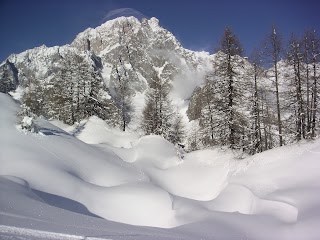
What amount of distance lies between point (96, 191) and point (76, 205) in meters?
1.44

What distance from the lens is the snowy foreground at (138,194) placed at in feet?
23.4

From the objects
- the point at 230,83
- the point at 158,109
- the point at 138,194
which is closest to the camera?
the point at 138,194

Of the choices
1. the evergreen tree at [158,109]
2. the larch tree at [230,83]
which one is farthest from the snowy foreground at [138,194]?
the evergreen tree at [158,109]

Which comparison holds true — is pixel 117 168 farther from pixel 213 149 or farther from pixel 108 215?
pixel 213 149

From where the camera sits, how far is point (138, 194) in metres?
12.2

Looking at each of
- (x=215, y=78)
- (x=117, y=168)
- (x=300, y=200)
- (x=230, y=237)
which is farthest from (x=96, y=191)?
(x=215, y=78)

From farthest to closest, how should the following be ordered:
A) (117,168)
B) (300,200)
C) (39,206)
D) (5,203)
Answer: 1. (117,168)
2. (300,200)
3. (39,206)
4. (5,203)

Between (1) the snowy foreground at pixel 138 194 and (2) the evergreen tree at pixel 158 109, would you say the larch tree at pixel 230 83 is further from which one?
(2) the evergreen tree at pixel 158 109

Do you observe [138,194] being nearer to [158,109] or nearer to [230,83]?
[230,83]

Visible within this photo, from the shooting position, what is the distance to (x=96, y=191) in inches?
463

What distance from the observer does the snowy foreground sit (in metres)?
7.14

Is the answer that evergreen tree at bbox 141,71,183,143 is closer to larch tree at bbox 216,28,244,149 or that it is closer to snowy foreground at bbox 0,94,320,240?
larch tree at bbox 216,28,244,149

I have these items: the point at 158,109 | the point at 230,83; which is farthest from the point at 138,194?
the point at 158,109

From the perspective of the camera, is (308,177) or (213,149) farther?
(213,149)
